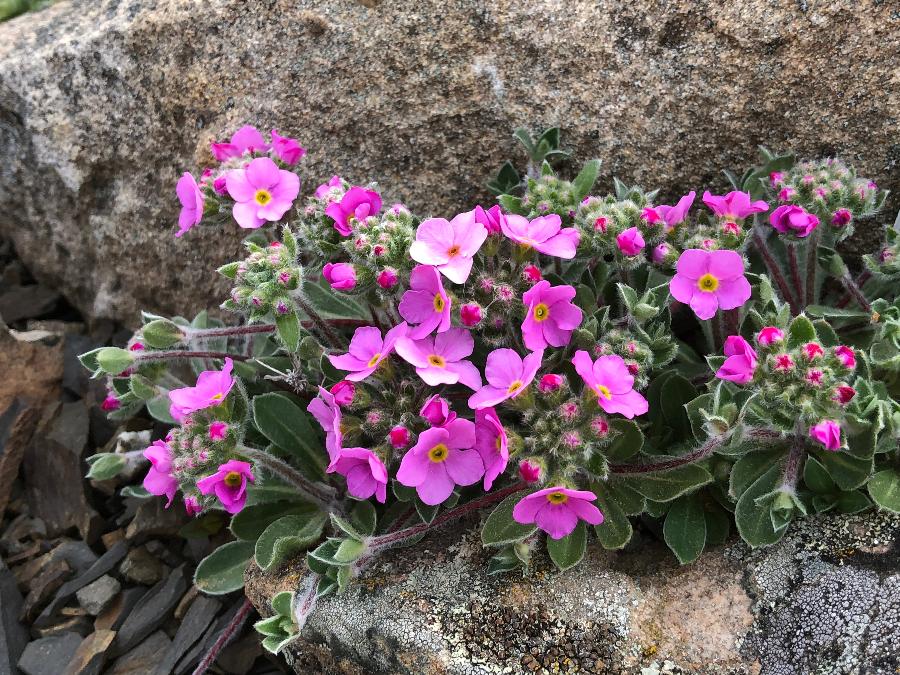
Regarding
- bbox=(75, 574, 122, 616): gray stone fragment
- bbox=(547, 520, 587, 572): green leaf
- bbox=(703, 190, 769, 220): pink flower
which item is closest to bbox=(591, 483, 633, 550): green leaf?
bbox=(547, 520, 587, 572): green leaf

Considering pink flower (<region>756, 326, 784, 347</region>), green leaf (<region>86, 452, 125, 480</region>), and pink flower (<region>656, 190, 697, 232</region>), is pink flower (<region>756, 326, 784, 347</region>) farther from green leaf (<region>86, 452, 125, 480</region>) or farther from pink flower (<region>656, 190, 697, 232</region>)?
green leaf (<region>86, 452, 125, 480</region>)

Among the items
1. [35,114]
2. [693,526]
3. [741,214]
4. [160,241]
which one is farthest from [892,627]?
[35,114]

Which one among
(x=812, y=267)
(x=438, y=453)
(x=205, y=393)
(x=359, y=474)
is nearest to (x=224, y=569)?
(x=205, y=393)

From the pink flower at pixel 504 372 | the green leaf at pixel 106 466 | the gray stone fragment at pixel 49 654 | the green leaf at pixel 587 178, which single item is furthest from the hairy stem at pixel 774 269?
the gray stone fragment at pixel 49 654

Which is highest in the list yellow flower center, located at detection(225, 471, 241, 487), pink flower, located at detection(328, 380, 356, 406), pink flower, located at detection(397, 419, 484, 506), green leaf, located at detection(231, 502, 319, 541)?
pink flower, located at detection(328, 380, 356, 406)

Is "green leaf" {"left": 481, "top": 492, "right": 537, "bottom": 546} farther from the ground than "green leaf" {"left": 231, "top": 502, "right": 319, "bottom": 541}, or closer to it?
farther from the ground

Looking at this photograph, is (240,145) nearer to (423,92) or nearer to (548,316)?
(423,92)

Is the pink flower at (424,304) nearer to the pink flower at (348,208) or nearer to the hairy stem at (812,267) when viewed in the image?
the pink flower at (348,208)
